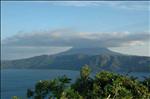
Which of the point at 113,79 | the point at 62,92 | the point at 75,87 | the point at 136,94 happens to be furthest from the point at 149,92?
the point at 62,92

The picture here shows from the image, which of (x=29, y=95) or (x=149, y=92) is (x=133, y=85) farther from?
(x=29, y=95)

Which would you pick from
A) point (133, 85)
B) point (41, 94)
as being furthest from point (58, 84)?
point (133, 85)

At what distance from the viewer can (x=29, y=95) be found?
4269 centimetres

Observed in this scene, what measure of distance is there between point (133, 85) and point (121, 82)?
1.95 metres

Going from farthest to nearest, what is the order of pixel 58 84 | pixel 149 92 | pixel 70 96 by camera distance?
pixel 149 92 → pixel 58 84 → pixel 70 96

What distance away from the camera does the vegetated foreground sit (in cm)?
3991

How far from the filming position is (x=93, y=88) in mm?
41219

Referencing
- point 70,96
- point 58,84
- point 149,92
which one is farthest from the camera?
point 149,92

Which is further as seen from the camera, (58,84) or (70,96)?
(58,84)

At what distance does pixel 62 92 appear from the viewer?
128 ft

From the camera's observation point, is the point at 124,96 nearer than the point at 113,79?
Yes

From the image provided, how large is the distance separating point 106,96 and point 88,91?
2.59 metres

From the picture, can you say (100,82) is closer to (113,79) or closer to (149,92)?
(113,79)

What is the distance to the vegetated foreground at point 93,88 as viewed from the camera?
39.9 meters
